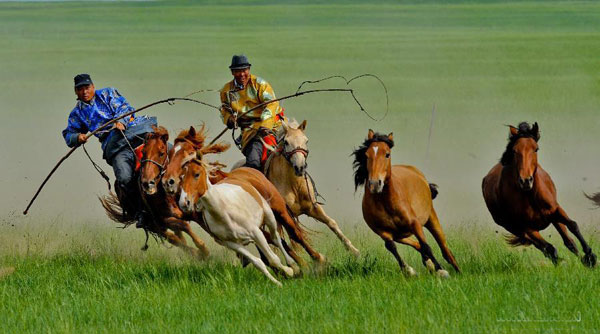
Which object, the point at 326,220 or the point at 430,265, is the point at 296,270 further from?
the point at 326,220

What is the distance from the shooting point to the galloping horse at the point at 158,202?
11.0m

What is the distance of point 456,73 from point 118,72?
40.6 ft

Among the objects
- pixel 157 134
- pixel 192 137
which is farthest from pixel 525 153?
pixel 157 134

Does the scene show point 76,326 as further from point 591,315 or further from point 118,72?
point 118,72

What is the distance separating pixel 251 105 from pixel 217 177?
5.12ft

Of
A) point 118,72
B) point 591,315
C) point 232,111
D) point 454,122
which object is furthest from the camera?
point 118,72

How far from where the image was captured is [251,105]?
1245cm

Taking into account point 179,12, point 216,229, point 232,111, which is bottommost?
point 216,229

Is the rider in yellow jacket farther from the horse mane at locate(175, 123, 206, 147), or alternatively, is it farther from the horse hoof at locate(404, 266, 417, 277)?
the horse hoof at locate(404, 266, 417, 277)

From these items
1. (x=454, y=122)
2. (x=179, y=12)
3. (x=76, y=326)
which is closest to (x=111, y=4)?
(x=179, y=12)

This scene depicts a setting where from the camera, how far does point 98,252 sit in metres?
12.9

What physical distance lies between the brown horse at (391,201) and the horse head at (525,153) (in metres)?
1.04

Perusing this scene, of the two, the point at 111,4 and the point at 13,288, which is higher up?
the point at 111,4

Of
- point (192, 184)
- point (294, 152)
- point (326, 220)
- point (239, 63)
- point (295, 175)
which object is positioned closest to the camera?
point (192, 184)
